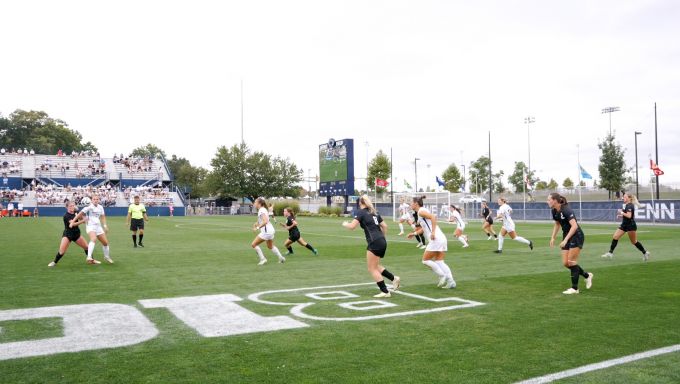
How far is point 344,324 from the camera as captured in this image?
7.27 meters

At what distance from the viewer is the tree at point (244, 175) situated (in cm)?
8406

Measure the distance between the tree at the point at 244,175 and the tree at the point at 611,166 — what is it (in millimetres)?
49130

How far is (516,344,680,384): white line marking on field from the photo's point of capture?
195 inches

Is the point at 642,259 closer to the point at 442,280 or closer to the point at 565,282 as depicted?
the point at 565,282

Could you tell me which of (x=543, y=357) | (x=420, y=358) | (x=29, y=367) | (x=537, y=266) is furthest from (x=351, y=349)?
(x=537, y=266)

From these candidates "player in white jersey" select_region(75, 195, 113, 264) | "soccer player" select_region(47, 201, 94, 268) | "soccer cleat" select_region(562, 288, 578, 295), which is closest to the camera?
"soccer cleat" select_region(562, 288, 578, 295)

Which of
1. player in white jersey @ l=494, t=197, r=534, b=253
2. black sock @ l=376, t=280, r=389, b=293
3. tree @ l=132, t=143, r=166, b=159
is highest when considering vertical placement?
tree @ l=132, t=143, r=166, b=159

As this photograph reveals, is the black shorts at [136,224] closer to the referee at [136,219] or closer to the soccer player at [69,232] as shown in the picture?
the referee at [136,219]

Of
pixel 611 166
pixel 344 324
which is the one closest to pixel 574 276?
pixel 344 324

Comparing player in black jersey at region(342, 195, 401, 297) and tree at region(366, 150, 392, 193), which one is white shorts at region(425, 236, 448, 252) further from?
tree at region(366, 150, 392, 193)

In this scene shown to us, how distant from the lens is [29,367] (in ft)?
17.5

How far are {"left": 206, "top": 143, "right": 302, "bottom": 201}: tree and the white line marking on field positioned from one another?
79819mm

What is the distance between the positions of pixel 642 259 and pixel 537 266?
3.81m

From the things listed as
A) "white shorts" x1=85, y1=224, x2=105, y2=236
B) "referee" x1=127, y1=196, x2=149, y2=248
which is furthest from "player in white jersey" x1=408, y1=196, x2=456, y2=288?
"referee" x1=127, y1=196, x2=149, y2=248
